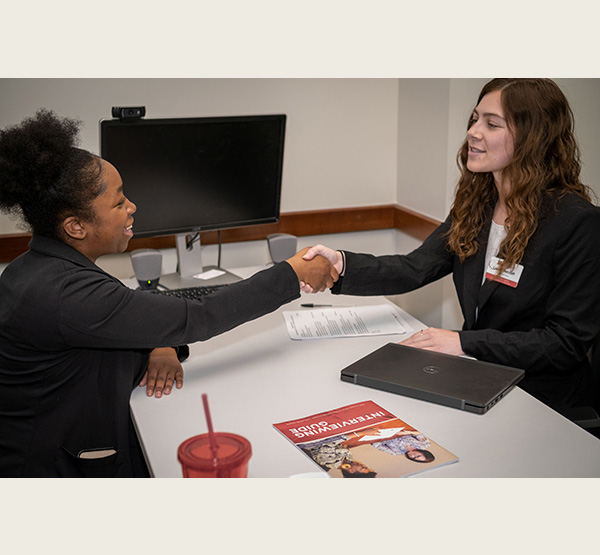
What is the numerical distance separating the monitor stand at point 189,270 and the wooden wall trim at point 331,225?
372 mm

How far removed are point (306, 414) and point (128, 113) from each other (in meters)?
1.17

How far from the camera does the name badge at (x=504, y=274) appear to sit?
1.81 metres

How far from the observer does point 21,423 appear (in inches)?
57.4

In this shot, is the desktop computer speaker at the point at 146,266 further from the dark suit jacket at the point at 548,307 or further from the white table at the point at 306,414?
the dark suit jacket at the point at 548,307

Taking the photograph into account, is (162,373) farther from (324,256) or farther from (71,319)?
(324,256)

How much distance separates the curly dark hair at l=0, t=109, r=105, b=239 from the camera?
1391 mm

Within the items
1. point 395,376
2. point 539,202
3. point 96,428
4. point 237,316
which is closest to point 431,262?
point 539,202

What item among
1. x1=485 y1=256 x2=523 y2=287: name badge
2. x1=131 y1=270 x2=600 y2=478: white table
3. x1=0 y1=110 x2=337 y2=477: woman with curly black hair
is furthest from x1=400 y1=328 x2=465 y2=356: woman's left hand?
x1=0 y1=110 x2=337 y2=477: woman with curly black hair

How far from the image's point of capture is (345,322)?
6.46ft

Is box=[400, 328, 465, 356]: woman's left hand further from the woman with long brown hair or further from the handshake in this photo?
the handshake

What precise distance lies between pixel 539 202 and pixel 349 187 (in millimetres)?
1388

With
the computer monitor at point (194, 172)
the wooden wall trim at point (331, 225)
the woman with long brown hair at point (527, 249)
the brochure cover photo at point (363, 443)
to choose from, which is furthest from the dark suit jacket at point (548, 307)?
the wooden wall trim at point (331, 225)

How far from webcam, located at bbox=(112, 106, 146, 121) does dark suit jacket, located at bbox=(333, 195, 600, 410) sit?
0.83m

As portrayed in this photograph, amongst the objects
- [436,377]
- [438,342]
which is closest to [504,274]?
[438,342]
